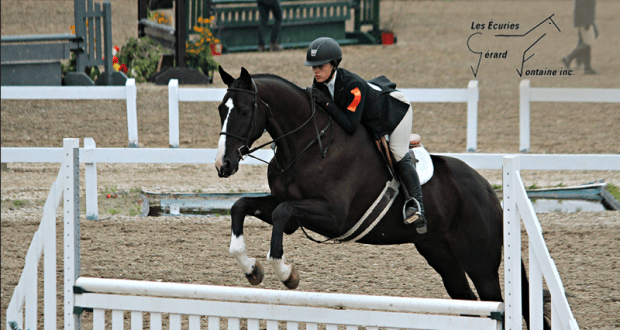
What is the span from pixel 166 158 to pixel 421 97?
12.4ft

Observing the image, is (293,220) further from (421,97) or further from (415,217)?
(421,97)

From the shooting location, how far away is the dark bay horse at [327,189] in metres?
3.67

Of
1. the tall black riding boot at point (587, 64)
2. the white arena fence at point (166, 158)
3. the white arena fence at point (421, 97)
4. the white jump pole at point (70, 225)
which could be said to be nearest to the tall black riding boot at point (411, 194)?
the white jump pole at point (70, 225)

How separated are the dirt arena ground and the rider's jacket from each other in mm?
1814

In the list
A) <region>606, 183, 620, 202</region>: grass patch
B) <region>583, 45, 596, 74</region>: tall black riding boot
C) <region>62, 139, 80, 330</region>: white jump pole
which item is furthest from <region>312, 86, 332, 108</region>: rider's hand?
<region>583, 45, 596, 74</region>: tall black riding boot

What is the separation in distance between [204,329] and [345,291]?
43.7 inches

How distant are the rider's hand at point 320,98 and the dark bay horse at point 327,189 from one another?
0.04 m

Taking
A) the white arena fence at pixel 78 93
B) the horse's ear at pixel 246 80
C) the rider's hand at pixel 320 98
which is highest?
the white arena fence at pixel 78 93

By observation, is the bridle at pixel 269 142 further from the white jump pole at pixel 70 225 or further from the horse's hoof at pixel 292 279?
the white jump pole at pixel 70 225

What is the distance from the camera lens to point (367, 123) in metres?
4.12

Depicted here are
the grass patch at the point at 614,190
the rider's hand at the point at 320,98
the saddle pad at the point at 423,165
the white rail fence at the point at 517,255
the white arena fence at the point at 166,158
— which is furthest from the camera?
the grass patch at the point at 614,190

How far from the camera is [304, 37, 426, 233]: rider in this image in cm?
392

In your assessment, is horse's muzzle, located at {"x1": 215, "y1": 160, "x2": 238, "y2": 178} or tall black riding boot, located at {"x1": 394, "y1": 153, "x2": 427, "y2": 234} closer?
horse's muzzle, located at {"x1": 215, "y1": 160, "x2": 238, "y2": 178}

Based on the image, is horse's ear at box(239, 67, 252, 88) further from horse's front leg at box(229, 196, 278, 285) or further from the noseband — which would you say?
horse's front leg at box(229, 196, 278, 285)
